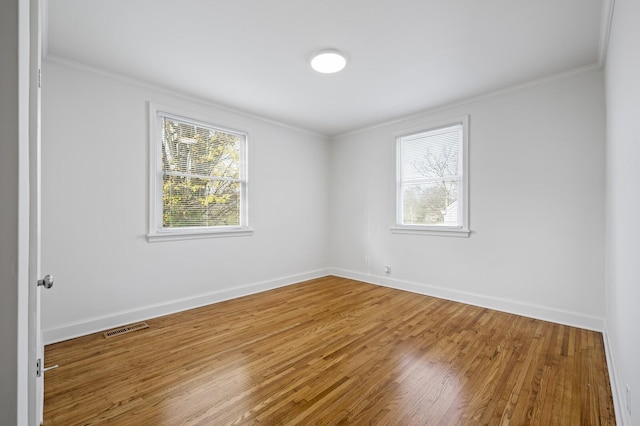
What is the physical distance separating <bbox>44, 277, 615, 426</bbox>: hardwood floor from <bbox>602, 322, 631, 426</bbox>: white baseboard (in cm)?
5

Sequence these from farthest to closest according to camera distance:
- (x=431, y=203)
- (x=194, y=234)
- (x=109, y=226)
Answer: (x=431, y=203)
(x=194, y=234)
(x=109, y=226)

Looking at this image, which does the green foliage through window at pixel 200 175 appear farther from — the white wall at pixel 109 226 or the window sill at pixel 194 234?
the white wall at pixel 109 226

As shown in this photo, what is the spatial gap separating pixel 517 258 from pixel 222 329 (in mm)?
3410

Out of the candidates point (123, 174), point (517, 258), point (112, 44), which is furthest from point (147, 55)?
point (517, 258)

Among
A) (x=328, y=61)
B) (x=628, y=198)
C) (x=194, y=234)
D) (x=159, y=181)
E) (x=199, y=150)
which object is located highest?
(x=328, y=61)

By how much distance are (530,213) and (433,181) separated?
4.14ft

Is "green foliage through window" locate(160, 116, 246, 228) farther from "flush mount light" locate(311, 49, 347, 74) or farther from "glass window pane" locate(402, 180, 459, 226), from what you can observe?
"glass window pane" locate(402, 180, 459, 226)

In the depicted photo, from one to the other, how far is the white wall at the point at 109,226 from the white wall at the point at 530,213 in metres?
2.72

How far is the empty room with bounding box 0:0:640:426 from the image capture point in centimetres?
181

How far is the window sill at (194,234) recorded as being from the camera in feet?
11.3

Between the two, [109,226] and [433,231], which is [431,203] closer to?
[433,231]

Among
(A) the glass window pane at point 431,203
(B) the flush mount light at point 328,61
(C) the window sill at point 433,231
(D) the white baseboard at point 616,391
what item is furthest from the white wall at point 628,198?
(A) the glass window pane at point 431,203

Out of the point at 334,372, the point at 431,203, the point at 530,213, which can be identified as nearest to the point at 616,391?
the point at 334,372

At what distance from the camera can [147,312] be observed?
3.33 metres
